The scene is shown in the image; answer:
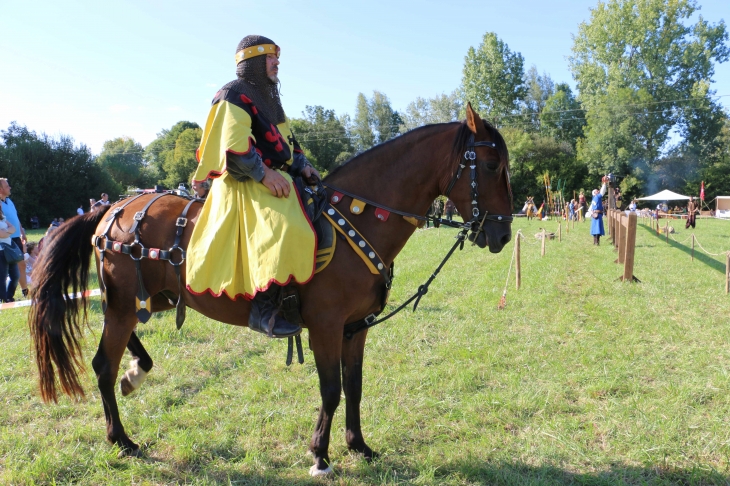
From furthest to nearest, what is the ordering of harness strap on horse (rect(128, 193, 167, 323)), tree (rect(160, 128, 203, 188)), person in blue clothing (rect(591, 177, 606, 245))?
1. tree (rect(160, 128, 203, 188))
2. person in blue clothing (rect(591, 177, 606, 245))
3. harness strap on horse (rect(128, 193, 167, 323))

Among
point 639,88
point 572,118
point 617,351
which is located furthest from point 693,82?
point 617,351

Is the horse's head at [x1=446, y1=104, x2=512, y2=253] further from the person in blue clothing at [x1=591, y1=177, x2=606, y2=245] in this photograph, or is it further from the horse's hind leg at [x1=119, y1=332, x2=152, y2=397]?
the person in blue clothing at [x1=591, y1=177, x2=606, y2=245]

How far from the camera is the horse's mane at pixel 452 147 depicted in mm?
3102

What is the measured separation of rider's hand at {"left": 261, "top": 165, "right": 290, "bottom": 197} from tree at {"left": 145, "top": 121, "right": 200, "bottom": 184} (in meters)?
62.5

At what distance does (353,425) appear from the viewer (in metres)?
3.47

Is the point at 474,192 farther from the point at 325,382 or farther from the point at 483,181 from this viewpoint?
the point at 325,382

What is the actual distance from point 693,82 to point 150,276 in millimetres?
57394

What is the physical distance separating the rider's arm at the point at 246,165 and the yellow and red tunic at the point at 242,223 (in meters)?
0.04

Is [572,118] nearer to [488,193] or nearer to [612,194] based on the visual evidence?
[612,194]

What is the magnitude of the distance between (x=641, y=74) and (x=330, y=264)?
53545 mm

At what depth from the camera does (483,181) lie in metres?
3.10

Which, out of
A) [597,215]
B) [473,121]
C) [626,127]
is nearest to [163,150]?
[626,127]

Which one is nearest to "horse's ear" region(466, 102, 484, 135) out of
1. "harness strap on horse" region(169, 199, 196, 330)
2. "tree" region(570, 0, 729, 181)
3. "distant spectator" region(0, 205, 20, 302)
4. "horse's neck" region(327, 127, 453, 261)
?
"horse's neck" region(327, 127, 453, 261)

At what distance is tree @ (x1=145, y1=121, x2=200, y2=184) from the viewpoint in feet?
213
